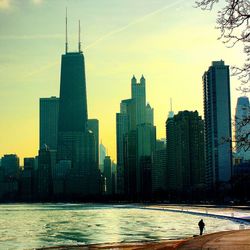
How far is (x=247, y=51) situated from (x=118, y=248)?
40.8 m

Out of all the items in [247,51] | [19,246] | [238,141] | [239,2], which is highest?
[239,2]

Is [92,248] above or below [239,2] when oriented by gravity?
below

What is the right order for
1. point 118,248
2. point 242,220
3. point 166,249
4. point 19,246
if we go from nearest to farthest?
point 166,249 < point 118,248 < point 19,246 < point 242,220

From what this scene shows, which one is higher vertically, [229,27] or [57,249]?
[229,27]

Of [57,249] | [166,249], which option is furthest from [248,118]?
[57,249]

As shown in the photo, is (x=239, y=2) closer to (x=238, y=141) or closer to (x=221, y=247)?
(x=238, y=141)

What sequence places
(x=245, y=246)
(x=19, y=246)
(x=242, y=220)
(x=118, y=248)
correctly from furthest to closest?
(x=242, y=220) < (x=19, y=246) < (x=118, y=248) < (x=245, y=246)

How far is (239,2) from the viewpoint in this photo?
16.5m

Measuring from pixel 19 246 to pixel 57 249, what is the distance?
927 centimetres

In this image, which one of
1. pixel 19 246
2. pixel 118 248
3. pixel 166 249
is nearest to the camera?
pixel 166 249

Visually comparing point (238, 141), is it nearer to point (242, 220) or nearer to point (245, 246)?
point (245, 246)

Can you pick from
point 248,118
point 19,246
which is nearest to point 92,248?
point 19,246

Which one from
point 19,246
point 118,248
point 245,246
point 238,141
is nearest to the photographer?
point 238,141

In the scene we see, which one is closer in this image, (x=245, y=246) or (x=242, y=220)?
→ (x=245, y=246)
